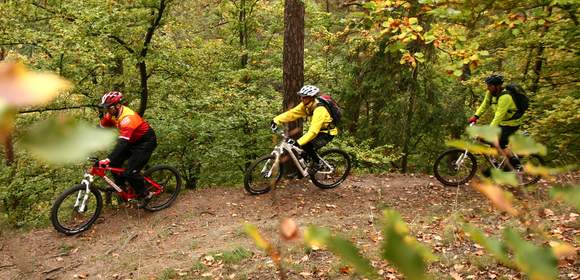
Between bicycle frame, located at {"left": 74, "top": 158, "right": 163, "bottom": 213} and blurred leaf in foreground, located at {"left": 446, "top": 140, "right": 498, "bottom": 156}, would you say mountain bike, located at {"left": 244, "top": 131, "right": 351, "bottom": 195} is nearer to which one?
bicycle frame, located at {"left": 74, "top": 158, "right": 163, "bottom": 213}

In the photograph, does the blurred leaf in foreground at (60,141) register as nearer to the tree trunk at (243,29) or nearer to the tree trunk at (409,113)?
the tree trunk at (409,113)

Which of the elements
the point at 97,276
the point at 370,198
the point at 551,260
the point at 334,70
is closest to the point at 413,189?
the point at 370,198

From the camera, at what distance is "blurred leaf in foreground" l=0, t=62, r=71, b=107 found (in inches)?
15.2

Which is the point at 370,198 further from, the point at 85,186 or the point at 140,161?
the point at 85,186

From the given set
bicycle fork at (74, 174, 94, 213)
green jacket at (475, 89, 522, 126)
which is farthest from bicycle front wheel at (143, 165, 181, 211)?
green jacket at (475, 89, 522, 126)

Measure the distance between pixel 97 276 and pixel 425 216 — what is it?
5.27m

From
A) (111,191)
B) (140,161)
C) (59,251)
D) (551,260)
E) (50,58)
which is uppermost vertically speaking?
(551,260)

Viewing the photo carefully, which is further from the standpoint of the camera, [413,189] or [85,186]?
[413,189]

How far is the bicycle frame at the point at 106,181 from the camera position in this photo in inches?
300

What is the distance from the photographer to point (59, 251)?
7324mm

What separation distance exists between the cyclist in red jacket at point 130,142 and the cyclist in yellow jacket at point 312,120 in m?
2.30

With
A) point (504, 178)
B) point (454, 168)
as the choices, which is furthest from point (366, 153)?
point (504, 178)

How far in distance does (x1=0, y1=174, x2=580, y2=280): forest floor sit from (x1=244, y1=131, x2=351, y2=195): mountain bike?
20 cm

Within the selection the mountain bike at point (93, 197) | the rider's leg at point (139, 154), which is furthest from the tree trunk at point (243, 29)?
the rider's leg at point (139, 154)
